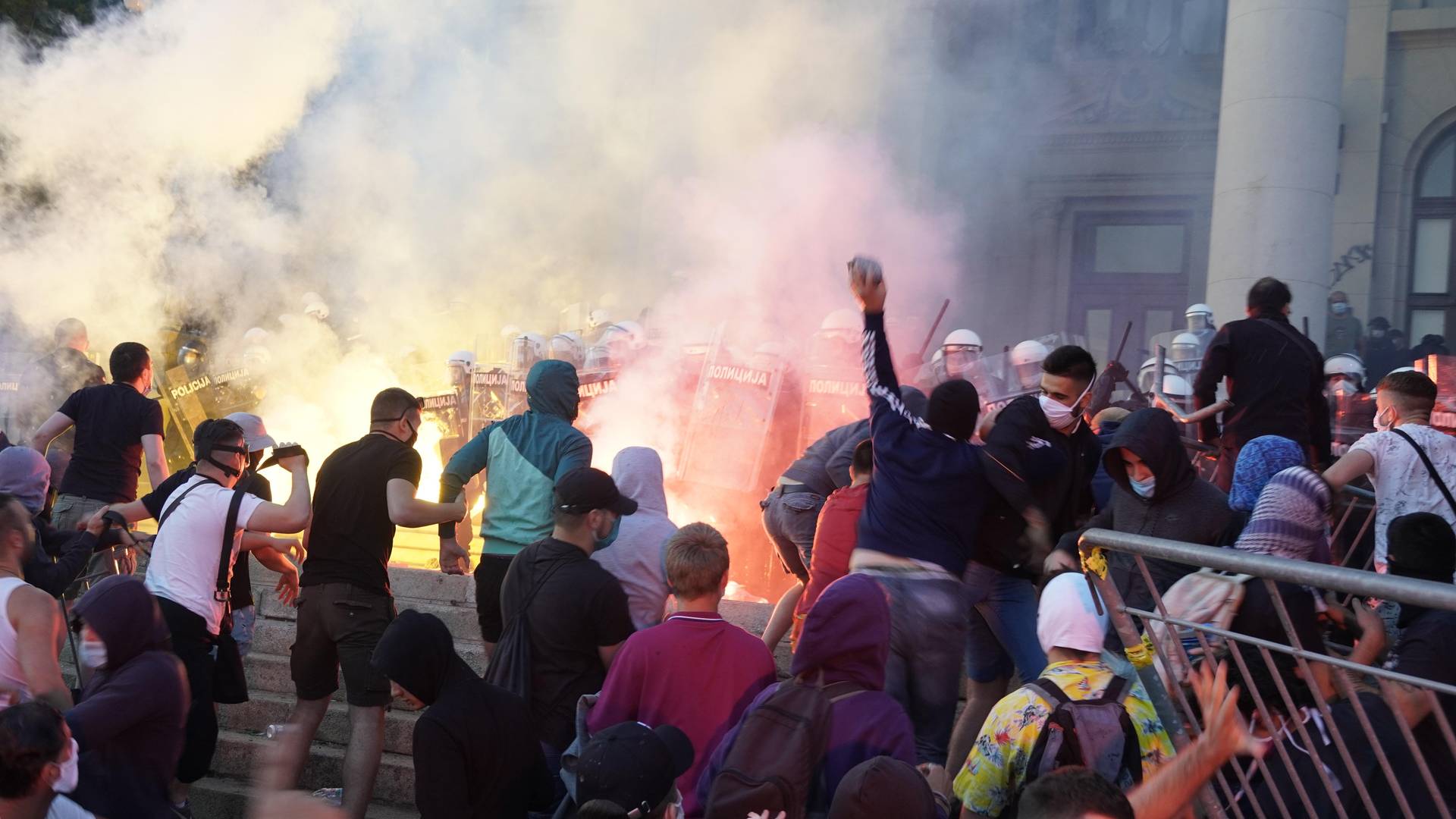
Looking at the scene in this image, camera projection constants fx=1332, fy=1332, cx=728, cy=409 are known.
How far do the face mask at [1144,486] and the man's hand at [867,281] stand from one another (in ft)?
3.14

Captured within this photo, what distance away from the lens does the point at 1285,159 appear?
410 inches

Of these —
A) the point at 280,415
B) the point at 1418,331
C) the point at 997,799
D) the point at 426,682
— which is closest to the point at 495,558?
the point at 426,682

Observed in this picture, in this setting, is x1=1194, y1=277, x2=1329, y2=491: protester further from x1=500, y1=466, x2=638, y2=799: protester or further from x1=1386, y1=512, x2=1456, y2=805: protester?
x1=500, y1=466, x2=638, y2=799: protester

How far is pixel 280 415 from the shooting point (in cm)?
1436

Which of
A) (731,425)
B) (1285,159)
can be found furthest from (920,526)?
(1285,159)

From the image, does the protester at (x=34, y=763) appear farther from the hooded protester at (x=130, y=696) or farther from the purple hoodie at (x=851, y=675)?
the purple hoodie at (x=851, y=675)

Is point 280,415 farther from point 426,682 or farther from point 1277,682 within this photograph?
point 1277,682

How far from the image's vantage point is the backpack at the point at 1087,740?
2.88 metres

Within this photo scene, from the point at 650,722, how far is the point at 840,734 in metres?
0.61

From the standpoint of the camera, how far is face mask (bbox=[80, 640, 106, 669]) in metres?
3.71

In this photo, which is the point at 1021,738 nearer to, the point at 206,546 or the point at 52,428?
the point at 206,546

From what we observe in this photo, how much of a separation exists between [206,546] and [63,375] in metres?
4.04

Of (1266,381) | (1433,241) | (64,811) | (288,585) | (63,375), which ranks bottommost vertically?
(64,811)

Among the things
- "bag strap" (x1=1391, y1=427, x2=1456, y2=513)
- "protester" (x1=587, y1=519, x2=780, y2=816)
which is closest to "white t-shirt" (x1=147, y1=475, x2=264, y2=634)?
"protester" (x1=587, y1=519, x2=780, y2=816)
